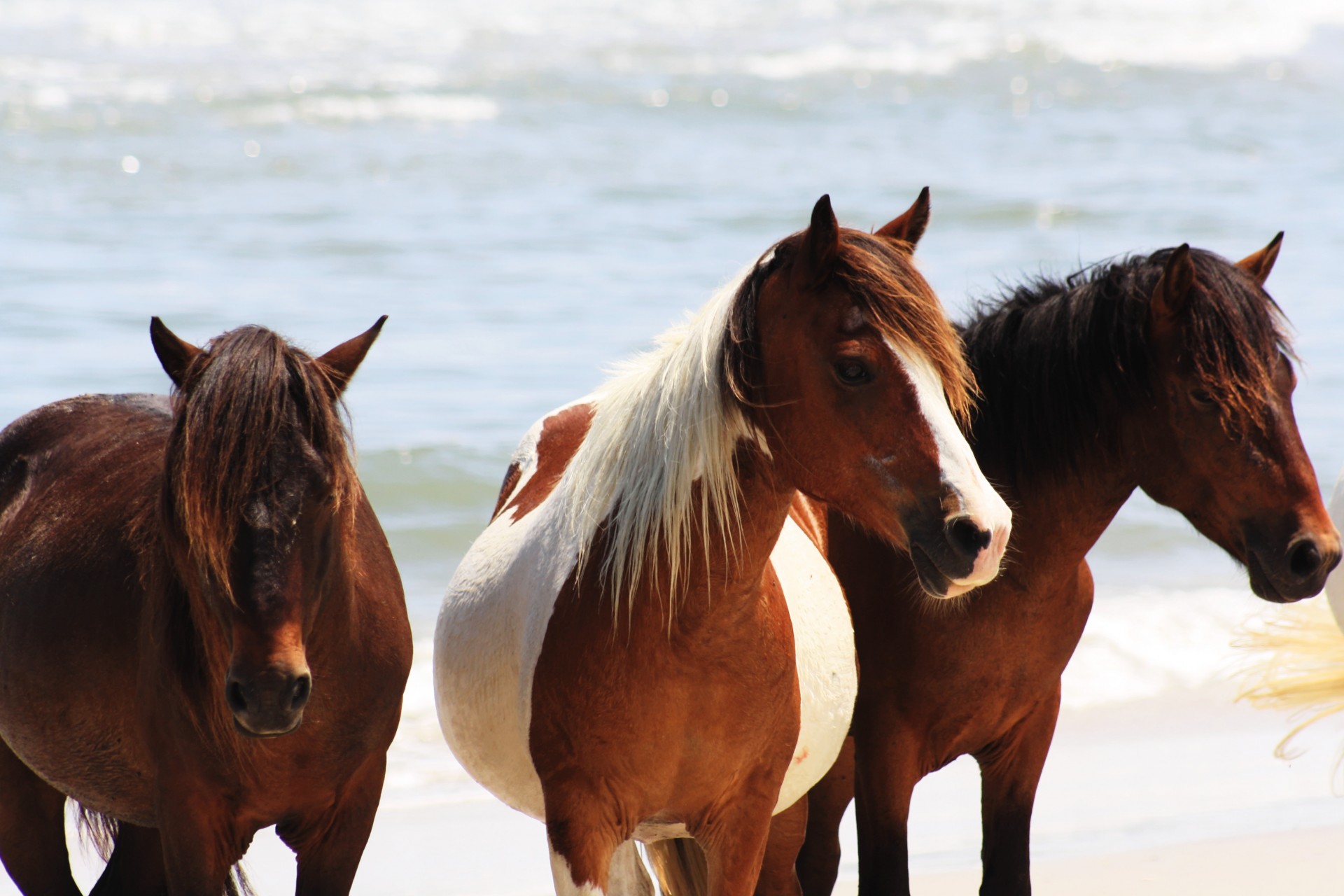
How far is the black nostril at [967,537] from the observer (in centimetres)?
214

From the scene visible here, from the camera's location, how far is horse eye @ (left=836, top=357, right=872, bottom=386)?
2250 millimetres

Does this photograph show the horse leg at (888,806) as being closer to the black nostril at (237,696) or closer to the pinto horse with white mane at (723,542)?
the pinto horse with white mane at (723,542)

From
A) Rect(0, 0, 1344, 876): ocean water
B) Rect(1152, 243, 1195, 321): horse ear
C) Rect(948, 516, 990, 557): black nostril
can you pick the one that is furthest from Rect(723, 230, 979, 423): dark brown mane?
Rect(0, 0, 1344, 876): ocean water

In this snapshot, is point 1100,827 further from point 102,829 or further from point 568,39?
point 568,39

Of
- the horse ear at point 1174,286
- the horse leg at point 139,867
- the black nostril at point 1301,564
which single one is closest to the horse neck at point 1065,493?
the horse ear at point 1174,286

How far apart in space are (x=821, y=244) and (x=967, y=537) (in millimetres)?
484

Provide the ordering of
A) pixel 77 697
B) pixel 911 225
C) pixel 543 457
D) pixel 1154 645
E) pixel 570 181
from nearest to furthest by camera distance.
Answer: pixel 911 225, pixel 77 697, pixel 543 457, pixel 1154 645, pixel 570 181

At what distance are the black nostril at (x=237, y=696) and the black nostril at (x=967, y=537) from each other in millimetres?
1050

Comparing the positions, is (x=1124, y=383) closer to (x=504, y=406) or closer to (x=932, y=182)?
(x=504, y=406)

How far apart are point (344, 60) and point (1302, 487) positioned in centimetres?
1548

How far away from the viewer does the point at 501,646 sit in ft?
9.02

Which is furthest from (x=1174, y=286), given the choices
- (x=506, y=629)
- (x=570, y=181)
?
(x=570, y=181)

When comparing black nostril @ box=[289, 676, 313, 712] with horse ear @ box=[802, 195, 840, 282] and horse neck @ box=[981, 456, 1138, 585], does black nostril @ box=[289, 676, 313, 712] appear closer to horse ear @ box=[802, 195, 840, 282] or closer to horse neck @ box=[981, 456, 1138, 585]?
horse ear @ box=[802, 195, 840, 282]

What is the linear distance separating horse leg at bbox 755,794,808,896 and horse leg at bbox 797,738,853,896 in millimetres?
464
